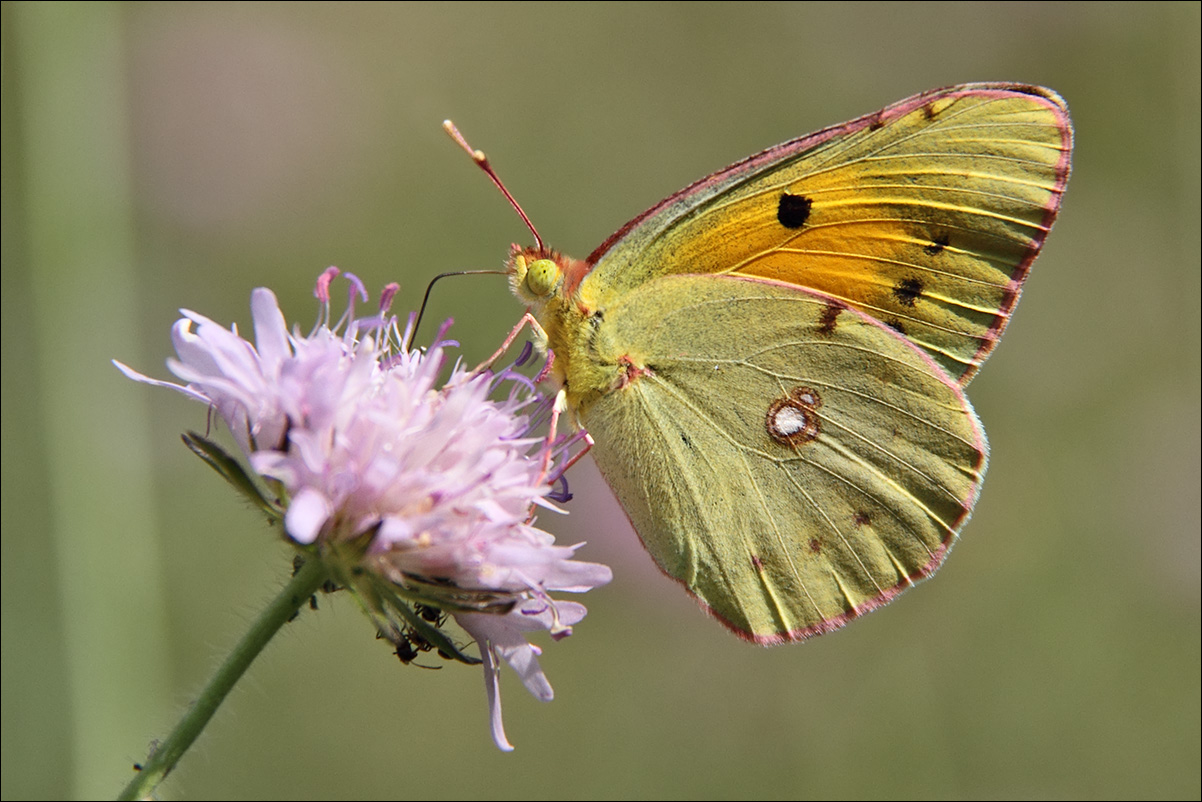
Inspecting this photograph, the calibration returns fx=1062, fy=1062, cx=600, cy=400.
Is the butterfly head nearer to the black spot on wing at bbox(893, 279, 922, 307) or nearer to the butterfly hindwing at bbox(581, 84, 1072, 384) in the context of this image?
the butterfly hindwing at bbox(581, 84, 1072, 384)

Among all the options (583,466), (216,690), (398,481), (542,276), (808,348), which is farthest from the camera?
(583,466)

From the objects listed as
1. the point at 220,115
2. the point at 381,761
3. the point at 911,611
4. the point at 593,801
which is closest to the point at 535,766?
the point at 593,801

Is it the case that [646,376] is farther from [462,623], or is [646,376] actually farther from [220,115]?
[220,115]

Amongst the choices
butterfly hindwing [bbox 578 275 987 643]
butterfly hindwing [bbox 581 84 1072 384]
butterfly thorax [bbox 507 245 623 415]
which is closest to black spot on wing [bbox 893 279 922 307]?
butterfly hindwing [bbox 581 84 1072 384]

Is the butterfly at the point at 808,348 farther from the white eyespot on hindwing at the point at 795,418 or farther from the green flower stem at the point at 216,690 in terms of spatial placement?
the green flower stem at the point at 216,690

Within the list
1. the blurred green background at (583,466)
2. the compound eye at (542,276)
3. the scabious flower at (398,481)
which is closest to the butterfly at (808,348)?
the compound eye at (542,276)

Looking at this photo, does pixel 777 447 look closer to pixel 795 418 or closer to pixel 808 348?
pixel 795 418

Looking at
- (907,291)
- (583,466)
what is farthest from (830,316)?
(583,466)
